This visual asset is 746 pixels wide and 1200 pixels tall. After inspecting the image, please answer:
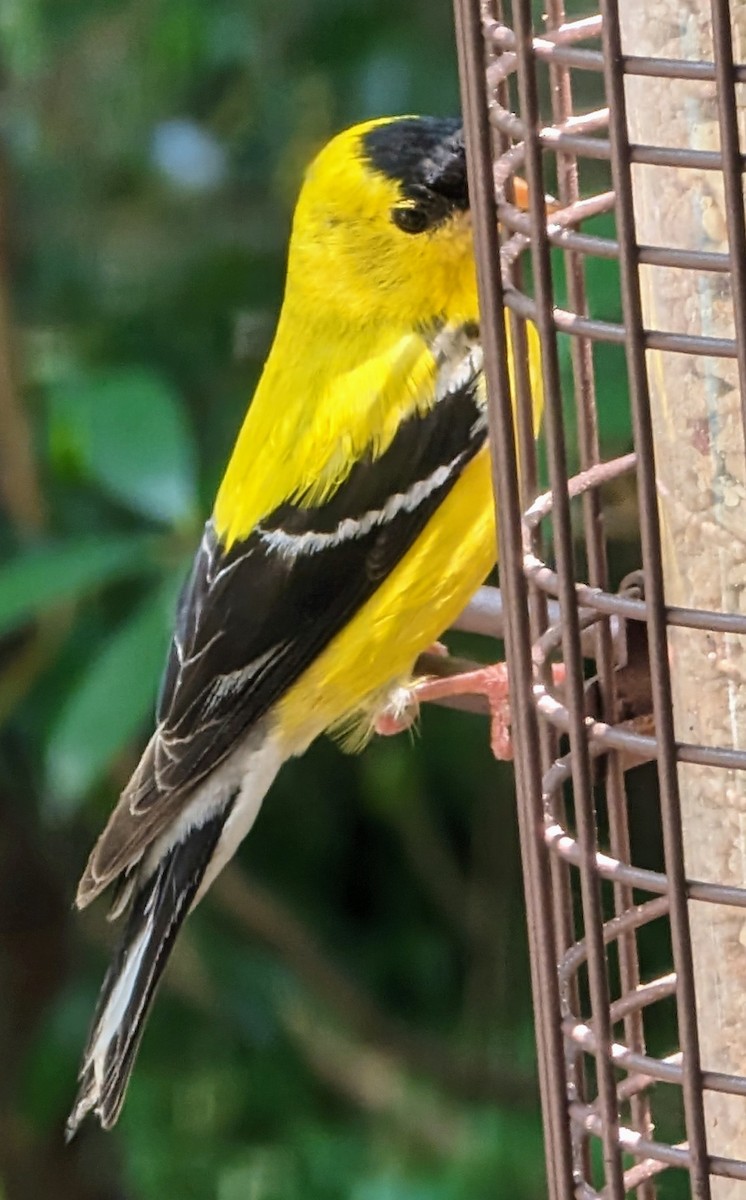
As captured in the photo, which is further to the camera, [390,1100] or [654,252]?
[390,1100]

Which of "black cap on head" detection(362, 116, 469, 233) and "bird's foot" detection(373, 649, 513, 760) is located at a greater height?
"black cap on head" detection(362, 116, 469, 233)

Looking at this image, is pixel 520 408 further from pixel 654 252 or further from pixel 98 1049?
pixel 98 1049

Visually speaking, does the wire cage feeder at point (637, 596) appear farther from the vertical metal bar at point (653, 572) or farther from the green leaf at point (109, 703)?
the green leaf at point (109, 703)

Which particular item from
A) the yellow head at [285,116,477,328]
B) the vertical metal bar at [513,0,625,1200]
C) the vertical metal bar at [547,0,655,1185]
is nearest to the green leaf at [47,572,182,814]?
the yellow head at [285,116,477,328]

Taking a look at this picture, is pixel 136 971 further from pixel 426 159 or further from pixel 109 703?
pixel 426 159

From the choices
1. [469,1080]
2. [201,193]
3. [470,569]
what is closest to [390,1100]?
[469,1080]

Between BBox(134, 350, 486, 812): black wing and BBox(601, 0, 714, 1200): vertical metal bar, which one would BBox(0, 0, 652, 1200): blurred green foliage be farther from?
BBox(601, 0, 714, 1200): vertical metal bar

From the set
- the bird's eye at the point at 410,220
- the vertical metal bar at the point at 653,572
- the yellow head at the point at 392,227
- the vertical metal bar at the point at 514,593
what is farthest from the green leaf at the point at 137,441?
the vertical metal bar at the point at 653,572
